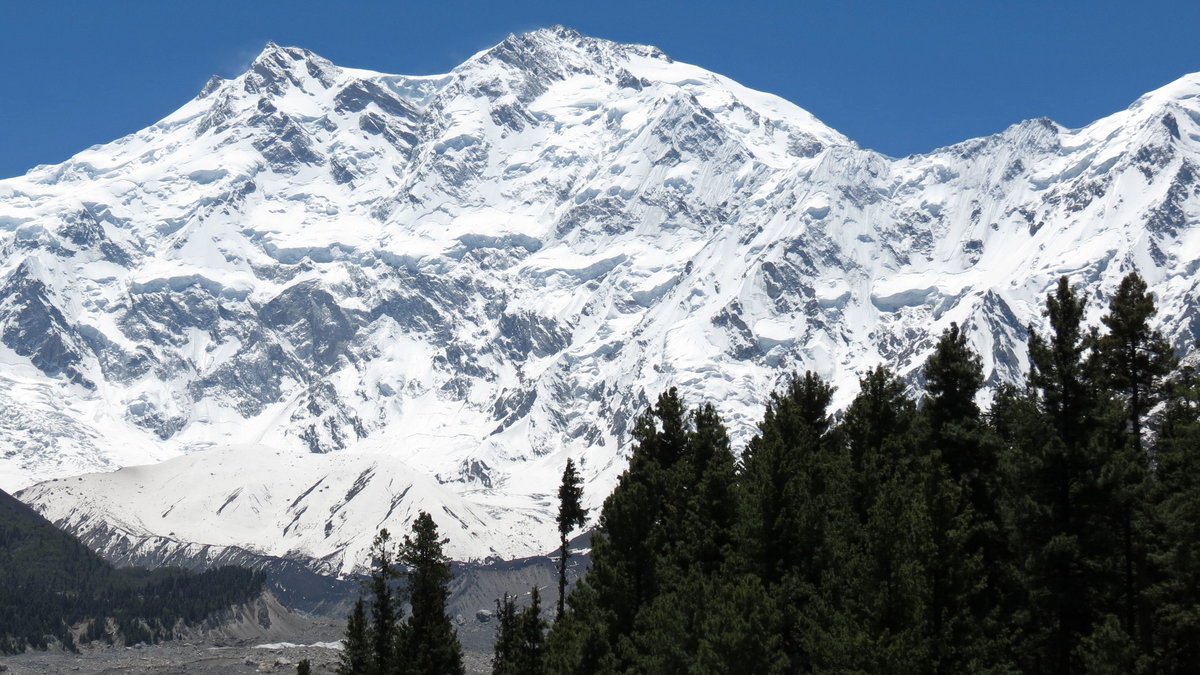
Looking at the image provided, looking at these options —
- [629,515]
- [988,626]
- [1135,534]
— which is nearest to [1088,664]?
[988,626]

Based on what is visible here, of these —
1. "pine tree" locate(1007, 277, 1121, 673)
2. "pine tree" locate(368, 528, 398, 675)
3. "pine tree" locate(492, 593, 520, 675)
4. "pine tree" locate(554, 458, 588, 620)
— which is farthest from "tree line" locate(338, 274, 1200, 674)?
"pine tree" locate(368, 528, 398, 675)

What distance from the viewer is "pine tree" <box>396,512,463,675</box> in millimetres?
96500

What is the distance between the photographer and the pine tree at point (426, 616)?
9650 centimetres

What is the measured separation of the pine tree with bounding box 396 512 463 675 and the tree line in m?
16.8

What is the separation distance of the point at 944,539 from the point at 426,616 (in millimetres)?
48148

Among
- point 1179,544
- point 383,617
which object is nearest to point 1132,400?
point 1179,544

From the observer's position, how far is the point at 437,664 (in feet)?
319

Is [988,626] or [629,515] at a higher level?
[629,515]

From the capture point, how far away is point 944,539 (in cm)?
5738

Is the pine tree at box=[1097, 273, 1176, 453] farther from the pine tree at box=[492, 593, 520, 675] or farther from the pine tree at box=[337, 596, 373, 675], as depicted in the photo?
the pine tree at box=[337, 596, 373, 675]

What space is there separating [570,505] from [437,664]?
13.0 meters

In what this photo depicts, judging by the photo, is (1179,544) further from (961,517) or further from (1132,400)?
(1132,400)

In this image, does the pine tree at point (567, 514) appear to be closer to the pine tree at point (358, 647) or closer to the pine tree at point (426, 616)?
the pine tree at point (426, 616)

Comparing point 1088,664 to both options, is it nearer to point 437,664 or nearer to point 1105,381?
point 1105,381
